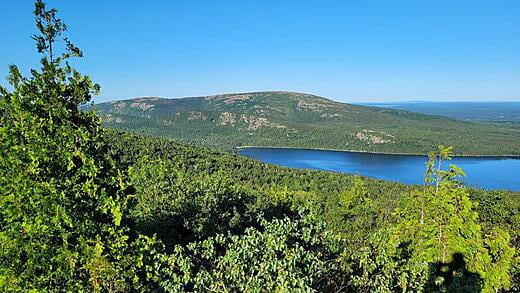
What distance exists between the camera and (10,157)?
772cm

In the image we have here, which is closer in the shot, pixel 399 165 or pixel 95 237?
pixel 95 237

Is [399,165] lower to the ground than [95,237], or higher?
lower

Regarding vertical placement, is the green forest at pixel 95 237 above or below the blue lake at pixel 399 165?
above

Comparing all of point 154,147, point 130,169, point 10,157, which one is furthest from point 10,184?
point 154,147

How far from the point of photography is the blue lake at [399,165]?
418 feet

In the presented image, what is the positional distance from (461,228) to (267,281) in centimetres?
1619

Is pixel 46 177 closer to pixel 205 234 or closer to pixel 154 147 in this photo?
pixel 205 234

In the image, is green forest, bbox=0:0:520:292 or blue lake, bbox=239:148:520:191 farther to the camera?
blue lake, bbox=239:148:520:191

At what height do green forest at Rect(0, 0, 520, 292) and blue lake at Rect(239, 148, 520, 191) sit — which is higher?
green forest at Rect(0, 0, 520, 292)

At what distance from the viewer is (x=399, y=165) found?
159 metres

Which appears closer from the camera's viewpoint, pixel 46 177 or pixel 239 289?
pixel 239 289

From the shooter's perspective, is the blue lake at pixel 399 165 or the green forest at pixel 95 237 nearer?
the green forest at pixel 95 237

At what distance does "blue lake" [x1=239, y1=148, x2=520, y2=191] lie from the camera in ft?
418

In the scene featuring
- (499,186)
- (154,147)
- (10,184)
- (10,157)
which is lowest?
(499,186)
